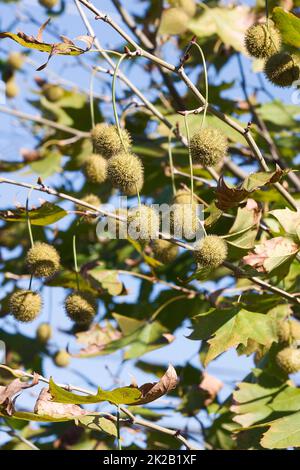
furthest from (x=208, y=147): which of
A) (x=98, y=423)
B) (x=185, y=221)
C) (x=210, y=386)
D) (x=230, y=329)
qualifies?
(x=210, y=386)

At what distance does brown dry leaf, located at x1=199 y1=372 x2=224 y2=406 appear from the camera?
457 cm

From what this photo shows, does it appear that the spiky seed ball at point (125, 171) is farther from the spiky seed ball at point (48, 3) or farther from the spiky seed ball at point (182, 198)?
the spiky seed ball at point (48, 3)

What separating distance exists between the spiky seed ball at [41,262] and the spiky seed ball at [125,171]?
19.7 inches

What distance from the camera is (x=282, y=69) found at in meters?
3.21

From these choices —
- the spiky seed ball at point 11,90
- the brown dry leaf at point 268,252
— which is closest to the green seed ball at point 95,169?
the brown dry leaf at point 268,252

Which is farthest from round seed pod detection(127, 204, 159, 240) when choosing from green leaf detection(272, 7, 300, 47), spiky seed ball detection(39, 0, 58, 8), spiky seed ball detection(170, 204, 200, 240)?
spiky seed ball detection(39, 0, 58, 8)

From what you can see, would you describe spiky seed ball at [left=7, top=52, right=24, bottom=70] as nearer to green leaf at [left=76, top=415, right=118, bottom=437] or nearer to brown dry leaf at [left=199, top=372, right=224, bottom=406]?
brown dry leaf at [left=199, top=372, right=224, bottom=406]

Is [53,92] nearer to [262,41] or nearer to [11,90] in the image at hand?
[11,90]

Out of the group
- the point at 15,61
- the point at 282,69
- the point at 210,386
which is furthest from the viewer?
the point at 15,61

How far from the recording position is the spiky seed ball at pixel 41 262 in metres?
3.36

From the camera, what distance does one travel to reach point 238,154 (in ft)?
16.6

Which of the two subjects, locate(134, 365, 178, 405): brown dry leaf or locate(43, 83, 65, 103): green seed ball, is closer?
locate(134, 365, 178, 405): brown dry leaf

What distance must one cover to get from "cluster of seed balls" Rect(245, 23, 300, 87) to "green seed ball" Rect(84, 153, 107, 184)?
87 cm

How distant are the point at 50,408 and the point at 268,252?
989 millimetres
